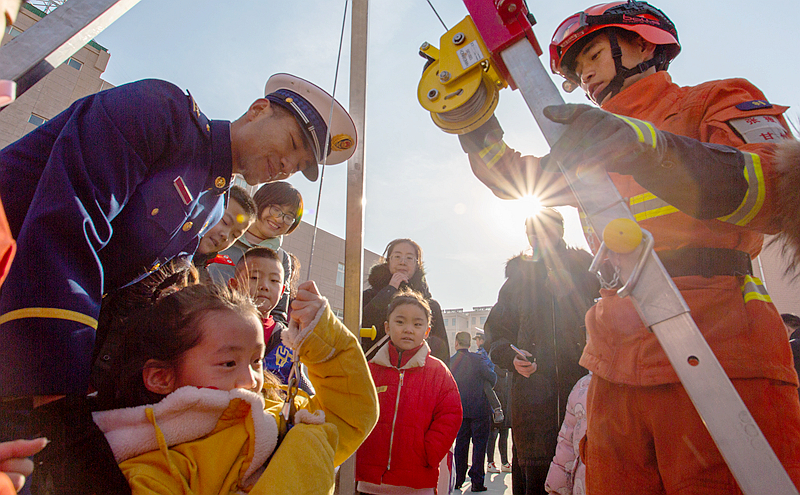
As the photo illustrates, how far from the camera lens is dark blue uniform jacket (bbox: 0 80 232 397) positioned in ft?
2.85

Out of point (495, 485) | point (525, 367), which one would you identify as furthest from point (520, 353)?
point (495, 485)

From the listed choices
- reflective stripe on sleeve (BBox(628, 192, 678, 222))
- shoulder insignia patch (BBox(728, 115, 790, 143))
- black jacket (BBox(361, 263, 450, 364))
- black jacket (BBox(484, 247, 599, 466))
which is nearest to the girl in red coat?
black jacket (BBox(361, 263, 450, 364))

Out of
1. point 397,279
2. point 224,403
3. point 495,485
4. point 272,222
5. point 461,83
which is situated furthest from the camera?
point 495,485

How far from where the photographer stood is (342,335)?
1492mm

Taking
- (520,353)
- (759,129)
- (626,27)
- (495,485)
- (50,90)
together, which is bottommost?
(495,485)

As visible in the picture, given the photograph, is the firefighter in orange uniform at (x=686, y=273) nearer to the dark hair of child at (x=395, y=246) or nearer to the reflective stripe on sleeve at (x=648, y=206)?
the reflective stripe on sleeve at (x=648, y=206)

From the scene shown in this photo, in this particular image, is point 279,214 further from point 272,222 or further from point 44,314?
point 44,314

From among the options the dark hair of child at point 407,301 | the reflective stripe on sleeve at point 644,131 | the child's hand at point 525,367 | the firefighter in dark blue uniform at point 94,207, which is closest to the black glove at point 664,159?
the reflective stripe on sleeve at point 644,131

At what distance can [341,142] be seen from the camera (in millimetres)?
2229

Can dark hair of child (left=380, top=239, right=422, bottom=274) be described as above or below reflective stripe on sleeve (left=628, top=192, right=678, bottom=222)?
above

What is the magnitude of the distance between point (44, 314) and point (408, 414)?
7.49 ft

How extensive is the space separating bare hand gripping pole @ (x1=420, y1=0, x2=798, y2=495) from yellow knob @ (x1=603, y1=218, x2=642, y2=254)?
16 mm

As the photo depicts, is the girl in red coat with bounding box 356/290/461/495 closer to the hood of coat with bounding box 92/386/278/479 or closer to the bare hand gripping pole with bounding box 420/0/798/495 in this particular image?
the hood of coat with bounding box 92/386/278/479

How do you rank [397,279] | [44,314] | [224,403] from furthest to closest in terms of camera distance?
[397,279], [224,403], [44,314]
